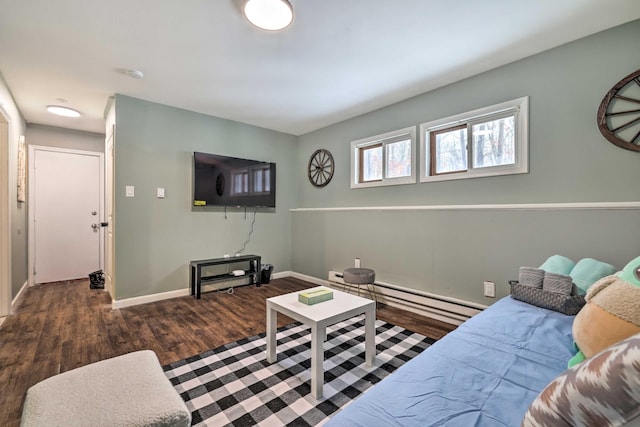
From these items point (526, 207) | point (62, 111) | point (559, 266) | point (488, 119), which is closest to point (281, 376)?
point (559, 266)

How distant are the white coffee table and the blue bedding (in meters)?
0.61

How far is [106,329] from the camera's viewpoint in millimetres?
2541

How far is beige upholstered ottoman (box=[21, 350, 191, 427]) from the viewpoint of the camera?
2.77ft

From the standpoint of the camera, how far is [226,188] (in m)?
3.87

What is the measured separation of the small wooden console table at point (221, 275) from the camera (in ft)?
11.4

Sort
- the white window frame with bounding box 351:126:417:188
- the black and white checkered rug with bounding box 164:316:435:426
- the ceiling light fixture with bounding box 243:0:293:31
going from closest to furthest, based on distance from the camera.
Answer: the black and white checkered rug with bounding box 164:316:435:426 → the ceiling light fixture with bounding box 243:0:293:31 → the white window frame with bounding box 351:126:417:188

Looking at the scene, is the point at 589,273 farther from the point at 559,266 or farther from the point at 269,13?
the point at 269,13

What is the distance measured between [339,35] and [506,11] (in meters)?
1.09

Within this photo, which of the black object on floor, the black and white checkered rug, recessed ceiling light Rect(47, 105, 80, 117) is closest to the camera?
the black and white checkered rug

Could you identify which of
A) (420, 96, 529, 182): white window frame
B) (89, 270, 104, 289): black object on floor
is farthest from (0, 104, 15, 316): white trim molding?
(420, 96, 529, 182): white window frame

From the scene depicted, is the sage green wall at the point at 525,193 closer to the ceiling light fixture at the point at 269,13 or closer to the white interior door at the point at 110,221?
the ceiling light fixture at the point at 269,13

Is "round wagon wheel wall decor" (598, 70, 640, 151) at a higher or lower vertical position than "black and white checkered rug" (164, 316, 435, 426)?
higher

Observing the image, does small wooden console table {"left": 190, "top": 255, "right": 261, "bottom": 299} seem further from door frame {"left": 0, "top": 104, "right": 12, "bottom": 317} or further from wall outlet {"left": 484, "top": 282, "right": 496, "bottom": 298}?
wall outlet {"left": 484, "top": 282, "right": 496, "bottom": 298}

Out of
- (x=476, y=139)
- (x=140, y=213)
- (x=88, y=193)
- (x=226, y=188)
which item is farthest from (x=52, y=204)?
(x=476, y=139)
